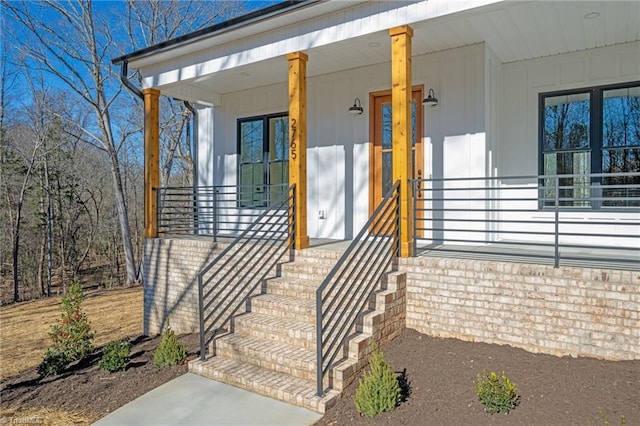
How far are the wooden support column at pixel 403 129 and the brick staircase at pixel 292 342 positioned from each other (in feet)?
1.91

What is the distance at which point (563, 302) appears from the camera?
4195mm

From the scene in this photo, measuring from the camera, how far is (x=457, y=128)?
6488 millimetres

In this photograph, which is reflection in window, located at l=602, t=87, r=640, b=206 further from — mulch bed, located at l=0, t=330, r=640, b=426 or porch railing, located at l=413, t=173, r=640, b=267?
mulch bed, located at l=0, t=330, r=640, b=426

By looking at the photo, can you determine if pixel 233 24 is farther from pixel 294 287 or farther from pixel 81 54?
pixel 81 54

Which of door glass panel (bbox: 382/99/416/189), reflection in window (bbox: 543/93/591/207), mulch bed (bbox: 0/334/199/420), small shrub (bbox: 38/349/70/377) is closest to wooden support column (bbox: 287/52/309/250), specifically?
door glass panel (bbox: 382/99/416/189)

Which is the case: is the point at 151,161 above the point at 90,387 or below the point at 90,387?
above

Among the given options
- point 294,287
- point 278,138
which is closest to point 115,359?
point 294,287

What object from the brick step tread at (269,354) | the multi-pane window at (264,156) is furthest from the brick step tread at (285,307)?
the multi-pane window at (264,156)

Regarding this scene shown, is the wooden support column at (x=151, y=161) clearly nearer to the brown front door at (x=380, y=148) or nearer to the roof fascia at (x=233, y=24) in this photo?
the roof fascia at (x=233, y=24)

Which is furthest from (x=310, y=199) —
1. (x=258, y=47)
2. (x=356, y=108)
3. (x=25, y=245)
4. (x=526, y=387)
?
(x=25, y=245)

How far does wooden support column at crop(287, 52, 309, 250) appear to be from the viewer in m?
6.00

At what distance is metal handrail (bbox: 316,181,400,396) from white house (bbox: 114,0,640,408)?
0.17 meters

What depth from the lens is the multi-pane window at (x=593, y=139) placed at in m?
6.09

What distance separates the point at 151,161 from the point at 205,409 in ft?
16.6
